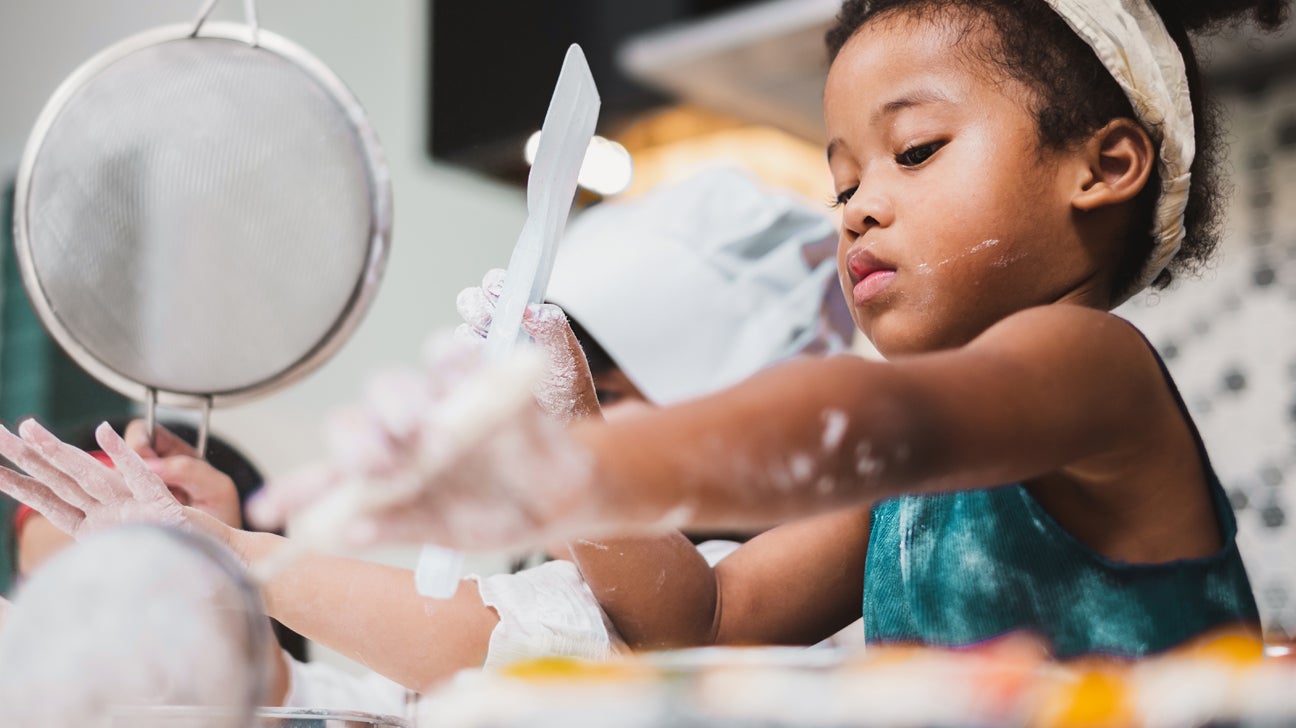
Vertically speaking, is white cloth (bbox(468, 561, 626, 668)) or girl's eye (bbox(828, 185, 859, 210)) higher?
girl's eye (bbox(828, 185, 859, 210))

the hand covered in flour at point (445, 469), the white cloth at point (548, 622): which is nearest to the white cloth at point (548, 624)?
the white cloth at point (548, 622)

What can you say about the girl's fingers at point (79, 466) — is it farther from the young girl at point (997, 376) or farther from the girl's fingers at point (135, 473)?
the young girl at point (997, 376)

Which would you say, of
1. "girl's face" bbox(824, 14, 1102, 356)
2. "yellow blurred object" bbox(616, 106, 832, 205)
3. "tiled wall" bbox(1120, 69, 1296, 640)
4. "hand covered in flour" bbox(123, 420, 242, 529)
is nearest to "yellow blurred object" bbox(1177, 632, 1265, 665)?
"girl's face" bbox(824, 14, 1102, 356)

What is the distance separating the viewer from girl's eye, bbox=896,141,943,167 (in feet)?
2.72

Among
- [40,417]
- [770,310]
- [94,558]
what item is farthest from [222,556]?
[40,417]

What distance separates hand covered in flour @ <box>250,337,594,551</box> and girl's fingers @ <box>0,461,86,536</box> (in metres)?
0.44

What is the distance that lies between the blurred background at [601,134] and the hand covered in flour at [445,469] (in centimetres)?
178

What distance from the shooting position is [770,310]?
1505 mm

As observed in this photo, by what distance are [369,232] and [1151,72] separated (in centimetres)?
66

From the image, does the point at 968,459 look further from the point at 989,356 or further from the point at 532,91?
the point at 532,91

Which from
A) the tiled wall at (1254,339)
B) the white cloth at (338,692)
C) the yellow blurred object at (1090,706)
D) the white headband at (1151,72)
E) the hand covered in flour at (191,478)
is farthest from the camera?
the tiled wall at (1254,339)

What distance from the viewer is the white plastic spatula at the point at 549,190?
2.44 feet

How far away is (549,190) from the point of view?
75 centimetres

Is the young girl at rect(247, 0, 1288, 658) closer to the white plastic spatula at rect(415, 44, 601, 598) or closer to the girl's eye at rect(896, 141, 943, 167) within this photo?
the girl's eye at rect(896, 141, 943, 167)
